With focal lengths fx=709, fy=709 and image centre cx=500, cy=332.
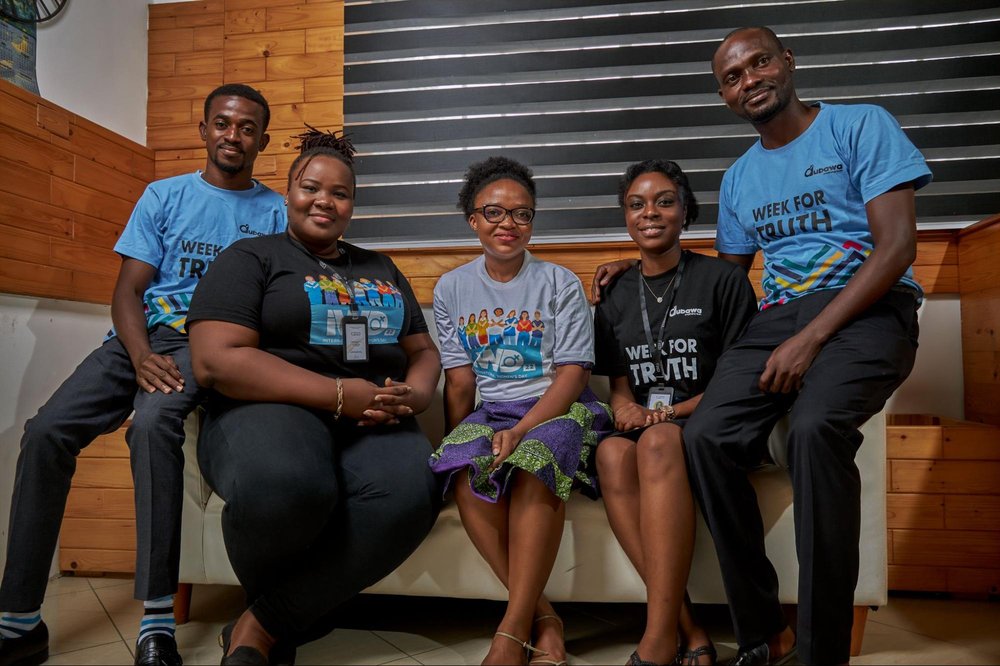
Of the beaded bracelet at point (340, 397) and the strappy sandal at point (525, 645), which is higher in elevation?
the beaded bracelet at point (340, 397)

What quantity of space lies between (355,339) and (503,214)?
0.51 m

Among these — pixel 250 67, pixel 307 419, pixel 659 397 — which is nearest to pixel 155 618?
pixel 307 419

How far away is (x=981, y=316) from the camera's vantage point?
2.49 m

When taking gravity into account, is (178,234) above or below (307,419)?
above

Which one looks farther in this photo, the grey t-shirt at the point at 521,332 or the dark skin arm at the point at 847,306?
the grey t-shirt at the point at 521,332

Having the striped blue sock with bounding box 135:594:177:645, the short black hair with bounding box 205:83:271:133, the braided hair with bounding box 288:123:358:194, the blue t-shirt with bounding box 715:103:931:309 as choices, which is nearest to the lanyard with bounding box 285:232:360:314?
the braided hair with bounding box 288:123:358:194

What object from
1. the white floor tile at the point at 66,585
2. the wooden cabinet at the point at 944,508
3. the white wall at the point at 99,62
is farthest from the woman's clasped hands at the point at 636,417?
the white wall at the point at 99,62

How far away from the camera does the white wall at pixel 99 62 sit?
2.59 meters

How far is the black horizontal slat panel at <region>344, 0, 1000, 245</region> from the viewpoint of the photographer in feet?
9.14

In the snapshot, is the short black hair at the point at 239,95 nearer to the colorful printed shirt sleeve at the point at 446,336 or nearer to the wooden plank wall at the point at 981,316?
the colorful printed shirt sleeve at the point at 446,336

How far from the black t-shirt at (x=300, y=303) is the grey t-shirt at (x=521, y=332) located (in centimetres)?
18

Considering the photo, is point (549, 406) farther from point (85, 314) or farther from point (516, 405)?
point (85, 314)

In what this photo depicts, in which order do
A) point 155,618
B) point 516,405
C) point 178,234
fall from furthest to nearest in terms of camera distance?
1. point 178,234
2. point 516,405
3. point 155,618

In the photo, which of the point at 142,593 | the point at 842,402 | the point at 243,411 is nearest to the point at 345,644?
the point at 142,593
